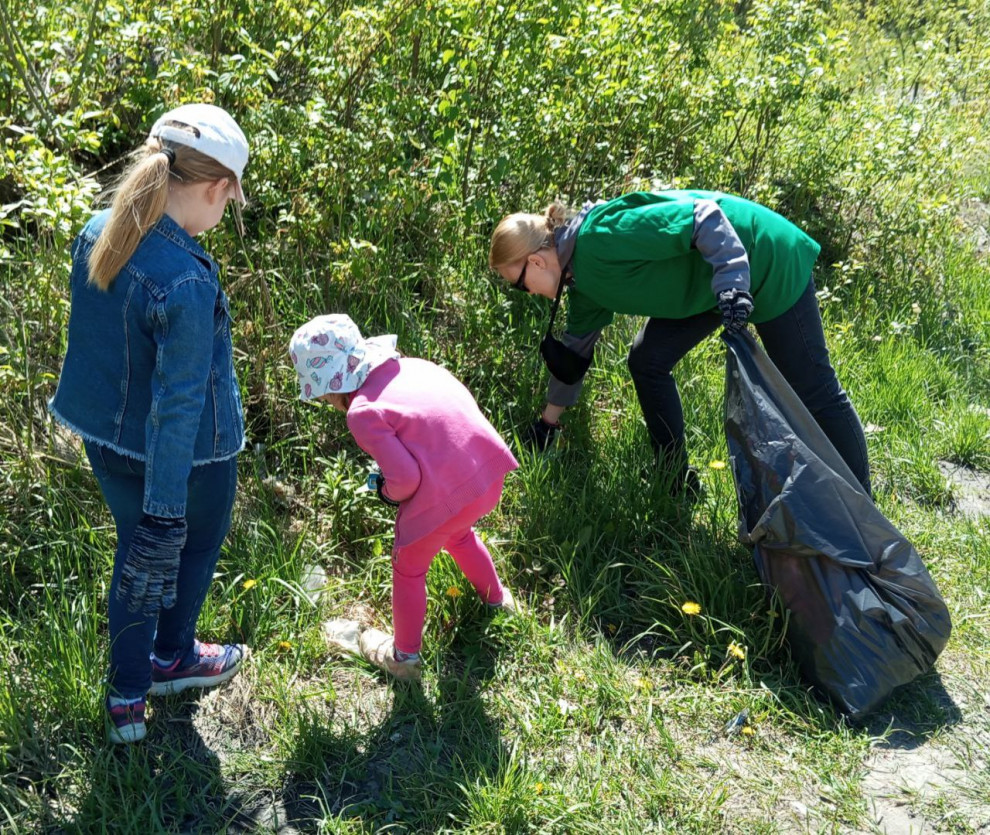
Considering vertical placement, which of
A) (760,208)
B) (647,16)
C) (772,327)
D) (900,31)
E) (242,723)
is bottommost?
(242,723)

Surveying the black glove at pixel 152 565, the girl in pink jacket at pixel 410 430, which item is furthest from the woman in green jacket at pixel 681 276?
the black glove at pixel 152 565

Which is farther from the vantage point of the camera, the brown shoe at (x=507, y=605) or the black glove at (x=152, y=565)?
the brown shoe at (x=507, y=605)

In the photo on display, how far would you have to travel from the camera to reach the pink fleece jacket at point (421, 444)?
253 centimetres

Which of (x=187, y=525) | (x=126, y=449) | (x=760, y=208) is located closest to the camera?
(x=126, y=449)

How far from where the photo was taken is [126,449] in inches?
88.8

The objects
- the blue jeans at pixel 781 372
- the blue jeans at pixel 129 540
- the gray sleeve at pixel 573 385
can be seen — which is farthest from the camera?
the gray sleeve at pixel 573 385

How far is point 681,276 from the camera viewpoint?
10.6ft

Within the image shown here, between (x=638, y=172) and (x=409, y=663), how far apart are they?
3282 mm

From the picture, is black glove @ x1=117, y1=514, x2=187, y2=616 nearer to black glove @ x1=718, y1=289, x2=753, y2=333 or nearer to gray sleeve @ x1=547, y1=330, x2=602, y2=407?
black glove @ x1=718, y1=289, x2=753, y2=333

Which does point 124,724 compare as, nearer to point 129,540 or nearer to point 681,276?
point 129,540

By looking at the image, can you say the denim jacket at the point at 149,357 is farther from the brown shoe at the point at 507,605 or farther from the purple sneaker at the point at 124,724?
the brown shoe at the point at 507,605

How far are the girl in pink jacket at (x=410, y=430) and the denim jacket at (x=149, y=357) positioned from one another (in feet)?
1.12

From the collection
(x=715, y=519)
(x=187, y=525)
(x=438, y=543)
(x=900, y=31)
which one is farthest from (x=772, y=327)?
(x=900, y=31)

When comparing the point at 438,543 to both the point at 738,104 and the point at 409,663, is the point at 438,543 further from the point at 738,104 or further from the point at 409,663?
the point at 738,104
